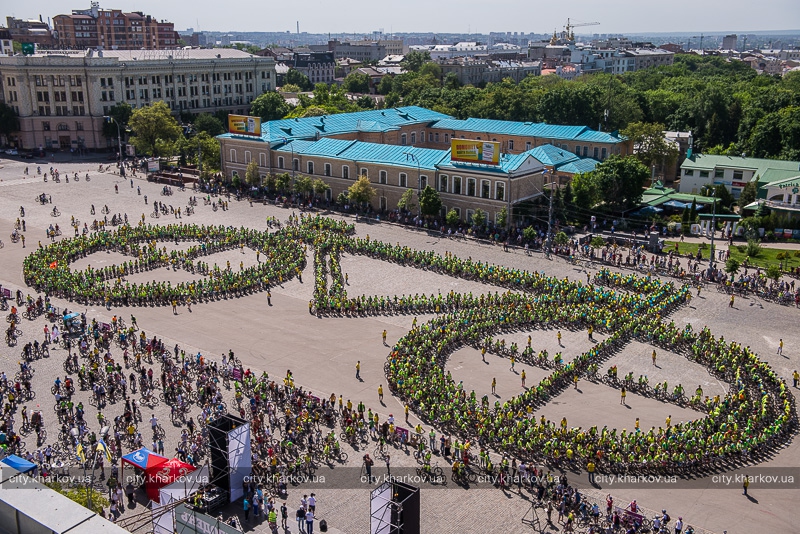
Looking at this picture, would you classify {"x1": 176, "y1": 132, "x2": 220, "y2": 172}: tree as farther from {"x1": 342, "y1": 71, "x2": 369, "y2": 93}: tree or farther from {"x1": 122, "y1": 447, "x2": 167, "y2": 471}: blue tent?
{"x1": 342, "y1": 71, "x2": 369, "y2": 93}: tree

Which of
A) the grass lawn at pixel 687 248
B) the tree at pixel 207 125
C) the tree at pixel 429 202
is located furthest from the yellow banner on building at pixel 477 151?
the tree at pixel 207 125

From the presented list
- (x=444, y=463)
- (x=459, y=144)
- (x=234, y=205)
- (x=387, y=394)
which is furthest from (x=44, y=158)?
(x=444, y=463)

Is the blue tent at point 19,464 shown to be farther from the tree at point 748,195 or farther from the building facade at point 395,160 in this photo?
the tree at point 748,195

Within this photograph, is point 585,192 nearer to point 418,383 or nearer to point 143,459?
point 418,383

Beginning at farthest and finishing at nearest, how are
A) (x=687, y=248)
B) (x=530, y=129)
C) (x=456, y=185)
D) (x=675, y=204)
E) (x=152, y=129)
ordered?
(x=152, y=129), (x=530, y=129), (x=675, y=204), (x=456, y=185), (x=687, y=248)

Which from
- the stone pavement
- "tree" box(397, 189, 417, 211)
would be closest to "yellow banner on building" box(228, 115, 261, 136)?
"tree" box(397, 189, 417, 211)

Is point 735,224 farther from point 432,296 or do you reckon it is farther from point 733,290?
point 432,296

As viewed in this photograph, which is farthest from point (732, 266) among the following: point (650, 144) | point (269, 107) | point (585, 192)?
point (269, 107)
